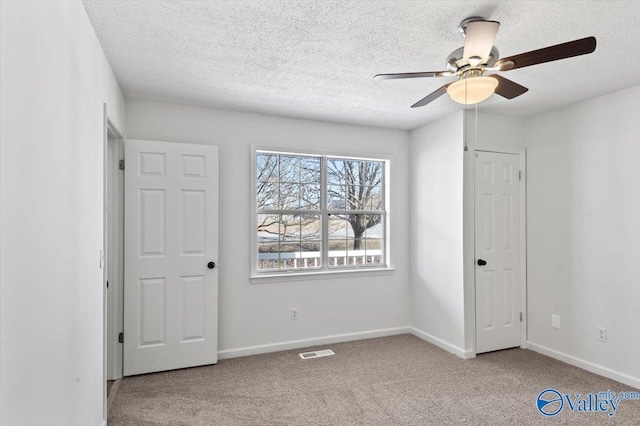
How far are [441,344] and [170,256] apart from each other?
2.96m

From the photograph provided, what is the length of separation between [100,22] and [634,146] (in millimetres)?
4075

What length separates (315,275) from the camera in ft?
13.2

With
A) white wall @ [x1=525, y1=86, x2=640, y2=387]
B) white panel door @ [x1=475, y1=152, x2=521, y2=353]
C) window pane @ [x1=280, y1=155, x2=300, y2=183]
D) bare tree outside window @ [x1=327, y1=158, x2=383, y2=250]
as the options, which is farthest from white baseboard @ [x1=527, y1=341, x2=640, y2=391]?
window pane @ [x1=280, y1=155, x2=300, y2=183]

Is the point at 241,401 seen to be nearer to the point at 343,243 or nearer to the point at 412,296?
the point at 343,243

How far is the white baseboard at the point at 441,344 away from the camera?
364 cm

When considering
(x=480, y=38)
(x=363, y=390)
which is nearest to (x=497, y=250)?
(x=363, y=390)

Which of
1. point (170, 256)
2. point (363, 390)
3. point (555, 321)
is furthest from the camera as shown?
point (555, 321)

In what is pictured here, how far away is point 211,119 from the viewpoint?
3615mm

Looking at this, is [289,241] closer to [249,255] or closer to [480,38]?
[249,255]

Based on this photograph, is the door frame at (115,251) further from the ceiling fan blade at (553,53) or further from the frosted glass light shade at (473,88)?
the ceiling fan blade at (553,53)

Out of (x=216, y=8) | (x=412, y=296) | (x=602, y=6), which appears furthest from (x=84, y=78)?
(x=412, y=296)

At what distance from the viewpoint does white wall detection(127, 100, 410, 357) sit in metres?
3.54

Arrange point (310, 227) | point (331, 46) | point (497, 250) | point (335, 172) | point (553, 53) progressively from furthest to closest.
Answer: point (335, 172), point (310, 227), point (497, 250), point (331, 46), point (553, 53)

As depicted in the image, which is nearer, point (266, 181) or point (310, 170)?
point (266, 181)
